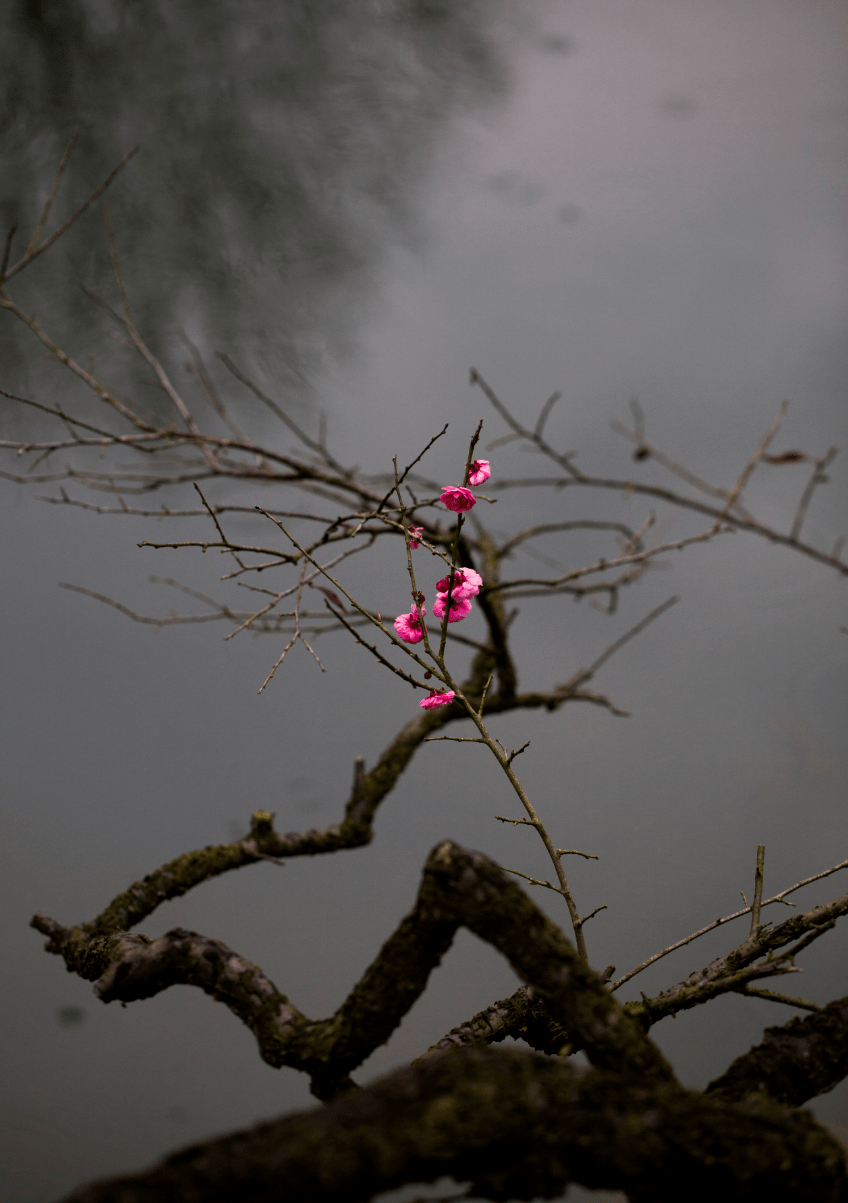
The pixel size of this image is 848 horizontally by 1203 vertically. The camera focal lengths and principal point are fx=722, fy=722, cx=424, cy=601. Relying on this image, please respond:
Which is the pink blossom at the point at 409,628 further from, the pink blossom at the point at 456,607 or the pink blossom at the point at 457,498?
the pink blossom at the point at 457,498

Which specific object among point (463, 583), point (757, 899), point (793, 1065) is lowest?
point (793, 1065)

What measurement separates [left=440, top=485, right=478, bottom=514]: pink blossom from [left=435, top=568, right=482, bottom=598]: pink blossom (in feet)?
0.29

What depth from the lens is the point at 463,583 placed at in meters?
1.05

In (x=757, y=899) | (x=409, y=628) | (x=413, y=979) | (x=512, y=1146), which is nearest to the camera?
(x=512, y=1146)

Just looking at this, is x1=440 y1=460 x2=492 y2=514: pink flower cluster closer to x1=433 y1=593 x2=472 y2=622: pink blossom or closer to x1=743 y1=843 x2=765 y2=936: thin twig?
x1=433 y1=593 x2=472 y2=622: pink blossom

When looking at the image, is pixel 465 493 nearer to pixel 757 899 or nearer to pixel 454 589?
pixel 454 589

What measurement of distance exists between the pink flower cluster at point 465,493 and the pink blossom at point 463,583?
0.09 m

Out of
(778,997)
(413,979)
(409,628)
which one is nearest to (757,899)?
(778,997)

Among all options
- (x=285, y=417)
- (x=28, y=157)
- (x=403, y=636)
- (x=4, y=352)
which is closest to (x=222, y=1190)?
(x=403, y=636)

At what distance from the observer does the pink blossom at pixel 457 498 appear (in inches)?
38.8

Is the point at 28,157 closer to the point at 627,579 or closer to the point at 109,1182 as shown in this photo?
the point at 627,579

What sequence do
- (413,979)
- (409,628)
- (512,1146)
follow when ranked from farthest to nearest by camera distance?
1. (409,628)
2. (413,979)
3. (512,1146)

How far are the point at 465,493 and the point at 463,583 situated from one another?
0.14 meters

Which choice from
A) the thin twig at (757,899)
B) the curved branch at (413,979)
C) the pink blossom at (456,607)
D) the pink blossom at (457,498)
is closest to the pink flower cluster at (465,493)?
the pink blossom at (457,498)
